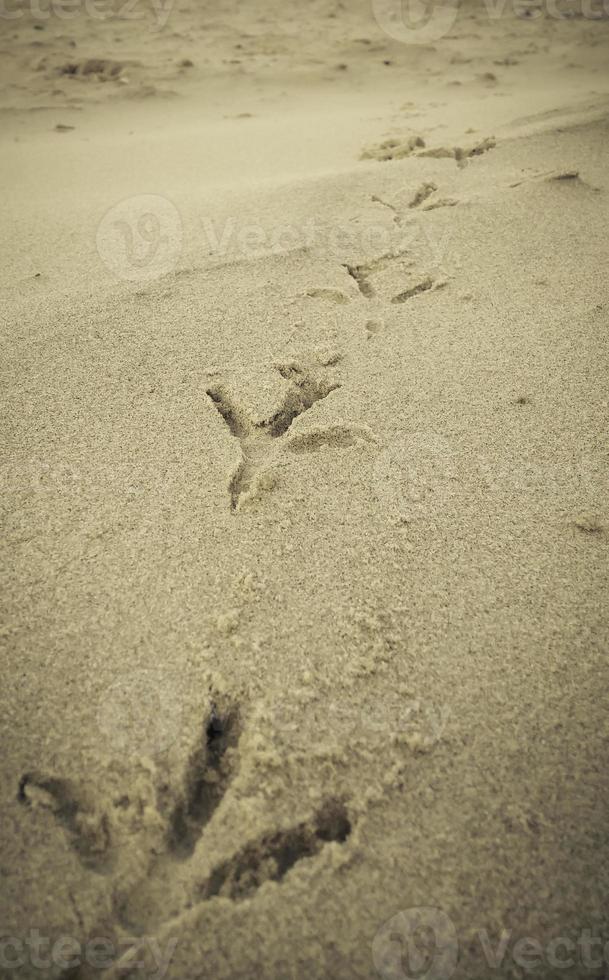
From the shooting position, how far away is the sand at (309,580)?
0.73m

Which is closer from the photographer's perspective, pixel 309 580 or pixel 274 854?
pixel 274 854

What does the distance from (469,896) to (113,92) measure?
5243 mm

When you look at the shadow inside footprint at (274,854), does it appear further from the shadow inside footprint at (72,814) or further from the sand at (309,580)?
the shadow inside footprint at (72,814)

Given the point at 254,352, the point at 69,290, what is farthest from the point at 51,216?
the point at 254,352

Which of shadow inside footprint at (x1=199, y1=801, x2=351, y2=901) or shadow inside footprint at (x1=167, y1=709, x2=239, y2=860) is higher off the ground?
shadow inside footprint at (x1=167, y1=709, x2=239, y2=860)

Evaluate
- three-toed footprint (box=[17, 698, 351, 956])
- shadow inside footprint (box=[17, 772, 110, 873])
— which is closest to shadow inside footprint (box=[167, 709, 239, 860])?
three-toed footprint (box=[17, 698, 351, 956])

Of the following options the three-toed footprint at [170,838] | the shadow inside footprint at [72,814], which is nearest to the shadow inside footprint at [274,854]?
the three-toed footprint at [170,838]

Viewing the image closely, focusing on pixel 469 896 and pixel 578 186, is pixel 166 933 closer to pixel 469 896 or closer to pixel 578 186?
pixel 469 896

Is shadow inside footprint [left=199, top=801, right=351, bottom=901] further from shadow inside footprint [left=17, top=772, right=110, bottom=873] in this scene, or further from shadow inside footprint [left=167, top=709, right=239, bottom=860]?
shadow inside footprint [left=17, top=772, right=110, bottom=873]

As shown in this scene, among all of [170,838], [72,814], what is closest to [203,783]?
[170,838]

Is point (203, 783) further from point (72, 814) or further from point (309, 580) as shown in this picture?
point (309, 580)

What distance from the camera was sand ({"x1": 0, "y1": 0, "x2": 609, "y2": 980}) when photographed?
0.73 m

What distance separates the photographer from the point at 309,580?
1.02 metres

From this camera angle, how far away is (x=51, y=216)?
2.13m
